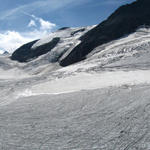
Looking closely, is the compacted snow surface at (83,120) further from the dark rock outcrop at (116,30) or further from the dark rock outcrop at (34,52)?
the dark rock outcrop at (34,52)

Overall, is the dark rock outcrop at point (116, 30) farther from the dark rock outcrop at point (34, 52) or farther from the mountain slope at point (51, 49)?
the dark rock outcrop at point (34, 52)

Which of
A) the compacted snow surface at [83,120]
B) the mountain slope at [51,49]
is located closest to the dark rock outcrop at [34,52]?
the mountain slope at [51,49]

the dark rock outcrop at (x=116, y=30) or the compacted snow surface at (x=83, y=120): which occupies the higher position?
the compacted snow surface at (x=83, y=120)

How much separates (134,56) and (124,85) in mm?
7482

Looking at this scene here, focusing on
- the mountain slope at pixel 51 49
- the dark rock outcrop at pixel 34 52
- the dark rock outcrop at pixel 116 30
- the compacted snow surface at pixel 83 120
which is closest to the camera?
the compacted snow surface at pixel 83 120

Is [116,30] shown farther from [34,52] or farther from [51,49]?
[34,52]

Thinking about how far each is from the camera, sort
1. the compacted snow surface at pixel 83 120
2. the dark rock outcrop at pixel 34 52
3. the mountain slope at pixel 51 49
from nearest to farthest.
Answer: the compacted snow surface at pixel 83 120, the mountain slope at pixel 51 49, the dark rock outcrop at pixel 34 52

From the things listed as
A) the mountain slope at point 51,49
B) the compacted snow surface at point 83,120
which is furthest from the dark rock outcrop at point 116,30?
the compacted snow surface at point 83,120

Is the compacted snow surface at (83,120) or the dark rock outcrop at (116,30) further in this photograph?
the dark rock outcrop at (116,30)

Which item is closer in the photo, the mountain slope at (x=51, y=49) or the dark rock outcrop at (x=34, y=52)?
the mountain slope at (x=51, y=49)

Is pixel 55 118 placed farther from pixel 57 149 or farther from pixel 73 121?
pixel 57 149

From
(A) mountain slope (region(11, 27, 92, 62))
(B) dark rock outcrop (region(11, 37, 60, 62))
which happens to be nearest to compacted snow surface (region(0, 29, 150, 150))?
(A) mountain slope (region(11, 27, 92, 62))

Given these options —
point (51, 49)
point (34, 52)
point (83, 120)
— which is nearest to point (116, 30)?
point (51, 49)

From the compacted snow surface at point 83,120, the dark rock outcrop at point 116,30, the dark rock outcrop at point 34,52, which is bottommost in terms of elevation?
the dark rock outcrop at point 34,52
